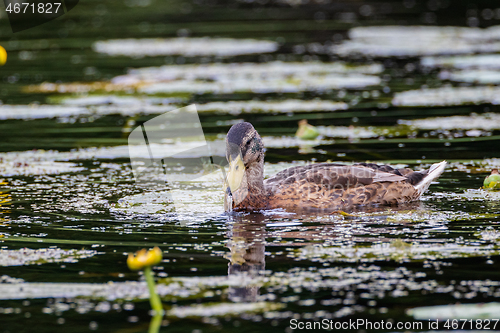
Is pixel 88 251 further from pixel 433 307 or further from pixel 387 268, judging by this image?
pixel 433 307

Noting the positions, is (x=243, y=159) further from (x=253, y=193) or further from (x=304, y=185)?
(x=304, y=185)

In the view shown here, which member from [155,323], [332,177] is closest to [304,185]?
[332,177]

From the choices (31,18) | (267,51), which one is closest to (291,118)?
(267,51)

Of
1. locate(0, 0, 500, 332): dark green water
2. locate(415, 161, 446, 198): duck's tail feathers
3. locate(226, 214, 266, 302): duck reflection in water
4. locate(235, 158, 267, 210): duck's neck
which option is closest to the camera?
locate(0, 0, 500, 332): dark green water

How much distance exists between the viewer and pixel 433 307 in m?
5.39

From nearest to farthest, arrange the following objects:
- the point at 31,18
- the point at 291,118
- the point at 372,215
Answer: the point at 372,215
the point at 291,118
the point at 31,18

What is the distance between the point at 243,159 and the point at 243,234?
3.56 ft

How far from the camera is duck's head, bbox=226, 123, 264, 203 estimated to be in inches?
315

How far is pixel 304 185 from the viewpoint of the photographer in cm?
825

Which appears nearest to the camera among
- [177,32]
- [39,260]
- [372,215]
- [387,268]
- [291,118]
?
[387,268]

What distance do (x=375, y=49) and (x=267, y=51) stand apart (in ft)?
8.50

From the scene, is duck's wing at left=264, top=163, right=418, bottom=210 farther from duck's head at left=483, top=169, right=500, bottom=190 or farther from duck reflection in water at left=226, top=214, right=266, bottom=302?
duck's head at left=483, top=169, right=500, bottom=190

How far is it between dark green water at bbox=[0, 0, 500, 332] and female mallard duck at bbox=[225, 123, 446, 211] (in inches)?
9.9

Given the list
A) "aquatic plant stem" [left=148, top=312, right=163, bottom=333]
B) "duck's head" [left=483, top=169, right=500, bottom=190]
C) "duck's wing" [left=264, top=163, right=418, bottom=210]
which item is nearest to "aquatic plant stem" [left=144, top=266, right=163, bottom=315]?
"aquatic plant stem" [left=148, top=312, right=163, bottom=333]
